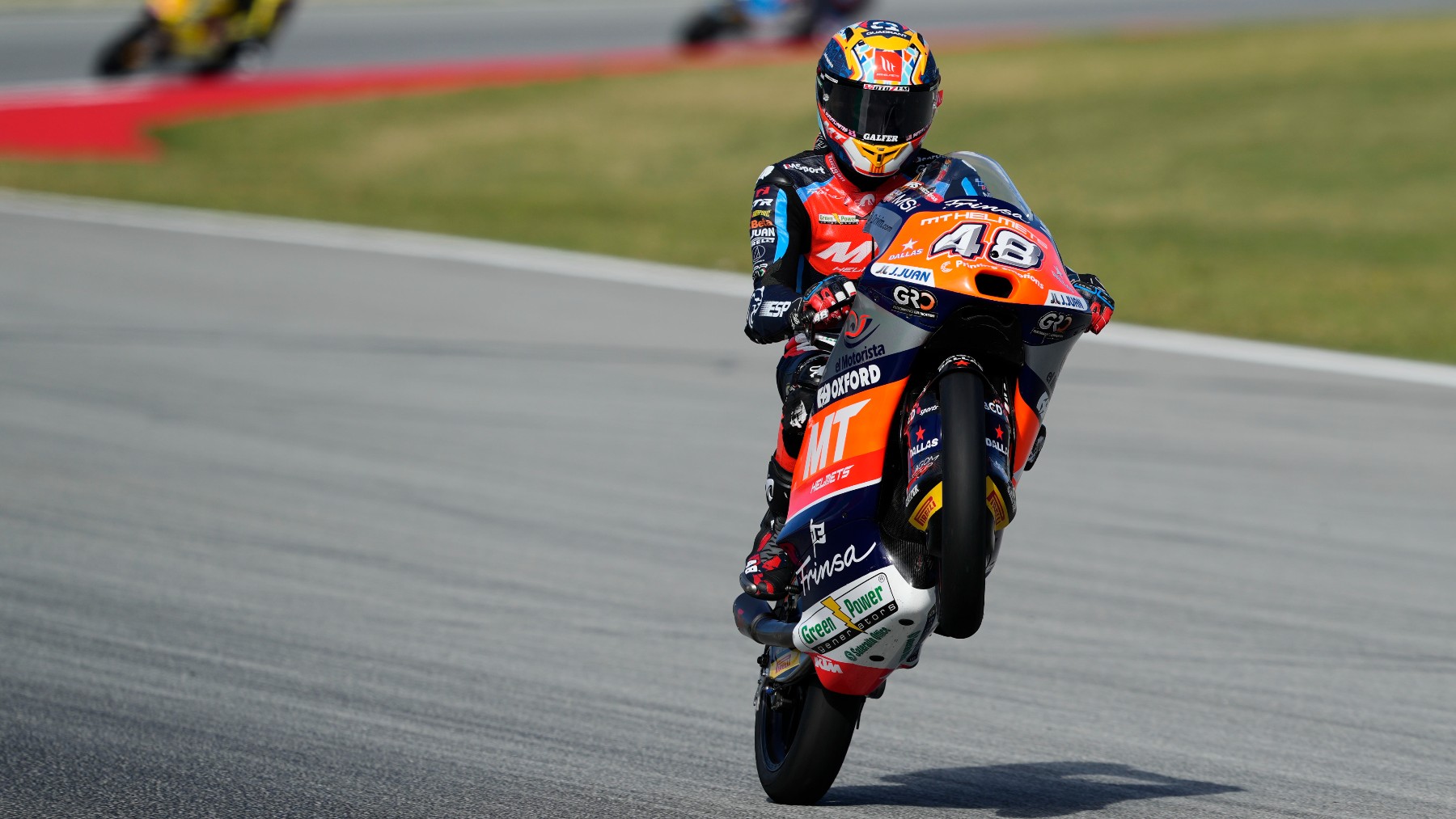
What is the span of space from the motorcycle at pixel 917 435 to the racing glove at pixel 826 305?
38 millimetres

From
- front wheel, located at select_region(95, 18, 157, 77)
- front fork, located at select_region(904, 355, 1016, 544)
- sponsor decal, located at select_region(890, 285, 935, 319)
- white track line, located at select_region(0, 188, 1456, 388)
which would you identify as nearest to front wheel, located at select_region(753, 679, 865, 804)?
front fork, located at select_region(904, 355, 1016, 544)

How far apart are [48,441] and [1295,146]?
581 inches

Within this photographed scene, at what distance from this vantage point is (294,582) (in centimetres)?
678

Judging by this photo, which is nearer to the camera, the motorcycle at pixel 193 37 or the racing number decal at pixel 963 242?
the racing number decal at pixel 963 242

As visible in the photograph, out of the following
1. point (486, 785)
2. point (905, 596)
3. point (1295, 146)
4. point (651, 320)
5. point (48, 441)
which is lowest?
point (1295, 146)

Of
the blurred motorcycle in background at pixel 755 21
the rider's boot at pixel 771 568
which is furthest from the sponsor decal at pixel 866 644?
the blurred motorcycle in background at pixel 755 21

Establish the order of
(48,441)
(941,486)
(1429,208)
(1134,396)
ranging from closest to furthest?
1. (941,486)
2. (48,441)
3. (1134,396)
4. (1429,208)

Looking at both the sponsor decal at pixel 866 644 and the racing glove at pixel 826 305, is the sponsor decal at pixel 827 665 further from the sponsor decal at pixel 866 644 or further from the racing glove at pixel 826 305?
the racing glove at pixel 826 305

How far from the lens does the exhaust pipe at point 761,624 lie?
4434 mm

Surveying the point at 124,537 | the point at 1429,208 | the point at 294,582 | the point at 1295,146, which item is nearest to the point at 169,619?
the point at 294,582

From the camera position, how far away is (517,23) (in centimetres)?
3006

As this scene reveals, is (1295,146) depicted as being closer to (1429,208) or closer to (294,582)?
(1429,208)

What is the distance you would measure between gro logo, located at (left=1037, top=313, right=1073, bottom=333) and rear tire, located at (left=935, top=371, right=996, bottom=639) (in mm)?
299

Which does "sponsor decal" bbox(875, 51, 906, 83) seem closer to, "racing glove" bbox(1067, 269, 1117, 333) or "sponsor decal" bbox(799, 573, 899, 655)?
"racing glove" bbox(1067, 269, 1117, 333)
